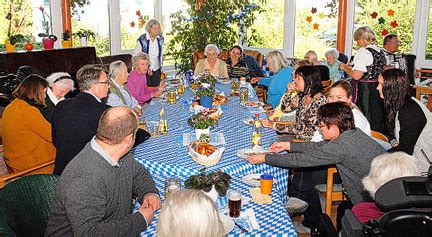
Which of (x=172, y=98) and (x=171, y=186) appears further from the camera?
(x=172, y=98)

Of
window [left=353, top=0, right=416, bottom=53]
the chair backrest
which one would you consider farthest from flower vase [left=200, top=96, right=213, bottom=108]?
window [left=353, top=0, right=416, bottom=53]

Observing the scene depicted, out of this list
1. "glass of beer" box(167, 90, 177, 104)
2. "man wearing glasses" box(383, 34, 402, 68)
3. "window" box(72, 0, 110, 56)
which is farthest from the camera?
"window" box(72, 0, 110, 56)

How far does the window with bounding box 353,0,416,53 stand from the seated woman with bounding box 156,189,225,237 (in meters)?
7.10

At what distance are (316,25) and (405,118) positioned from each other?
5241mm

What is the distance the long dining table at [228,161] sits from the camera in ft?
7.27

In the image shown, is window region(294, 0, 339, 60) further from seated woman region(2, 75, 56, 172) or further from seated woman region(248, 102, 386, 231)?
seated woman region(2, 75, 56, 172)

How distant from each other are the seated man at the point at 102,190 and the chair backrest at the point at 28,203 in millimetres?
167

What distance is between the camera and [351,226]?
84.1 inches

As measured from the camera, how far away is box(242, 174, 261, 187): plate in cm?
260

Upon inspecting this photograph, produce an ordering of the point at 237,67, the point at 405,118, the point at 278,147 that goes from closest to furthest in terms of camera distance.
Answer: the point at 278,147 → the point at 405,118 → the point at 237,67

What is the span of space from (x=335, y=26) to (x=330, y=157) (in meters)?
5.85

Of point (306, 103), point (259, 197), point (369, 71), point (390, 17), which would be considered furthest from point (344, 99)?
point (390, 17)

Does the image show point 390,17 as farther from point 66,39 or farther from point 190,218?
point 190,218

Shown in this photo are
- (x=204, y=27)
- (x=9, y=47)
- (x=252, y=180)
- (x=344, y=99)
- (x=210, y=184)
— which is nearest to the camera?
(x=210, y=184)
